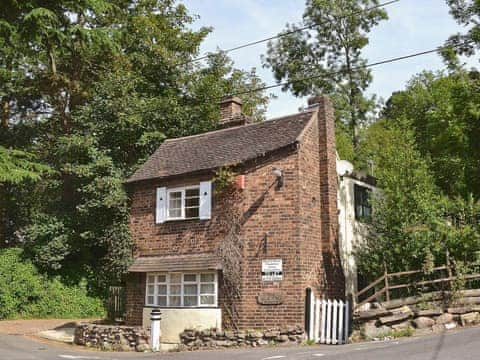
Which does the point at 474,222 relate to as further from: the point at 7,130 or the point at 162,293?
the point at 7,130

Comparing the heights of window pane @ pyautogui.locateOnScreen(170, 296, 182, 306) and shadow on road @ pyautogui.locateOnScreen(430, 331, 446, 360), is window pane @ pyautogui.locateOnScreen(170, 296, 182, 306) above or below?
above

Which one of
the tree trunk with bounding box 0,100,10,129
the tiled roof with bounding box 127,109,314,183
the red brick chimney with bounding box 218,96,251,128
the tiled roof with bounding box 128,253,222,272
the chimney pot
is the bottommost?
the tiled roof with bounding box 128,253,222,272

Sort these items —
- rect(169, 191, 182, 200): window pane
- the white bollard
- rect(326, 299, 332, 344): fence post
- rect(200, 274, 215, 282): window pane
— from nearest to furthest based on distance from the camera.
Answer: rect(326, 299, 332, 344): fence post → the white bollard → rect(200, 274, 215, 282): window pane → rect(169, 191, 182, 200): window pane

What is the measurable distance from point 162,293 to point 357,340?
6941mm

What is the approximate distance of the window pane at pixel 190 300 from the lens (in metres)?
18.4

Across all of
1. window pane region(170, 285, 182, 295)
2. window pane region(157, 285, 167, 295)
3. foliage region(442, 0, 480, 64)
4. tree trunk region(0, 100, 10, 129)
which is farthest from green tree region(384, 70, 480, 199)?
tree trunk region(0, 100, 10, 129)

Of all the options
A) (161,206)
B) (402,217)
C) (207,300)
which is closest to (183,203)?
(161,206)

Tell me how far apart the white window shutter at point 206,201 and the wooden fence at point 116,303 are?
736 cm

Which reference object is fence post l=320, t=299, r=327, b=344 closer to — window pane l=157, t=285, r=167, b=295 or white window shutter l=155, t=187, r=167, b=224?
window pane l=157, t=285, r=167, b=295

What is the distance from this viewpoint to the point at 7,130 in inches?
1252

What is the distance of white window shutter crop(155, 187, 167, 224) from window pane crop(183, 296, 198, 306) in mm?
3086

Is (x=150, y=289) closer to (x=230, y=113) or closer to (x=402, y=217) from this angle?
(x=230, y=113)

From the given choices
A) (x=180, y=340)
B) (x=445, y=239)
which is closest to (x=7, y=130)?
(x=180, y=340)

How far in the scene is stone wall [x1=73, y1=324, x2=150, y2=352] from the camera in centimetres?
1741
